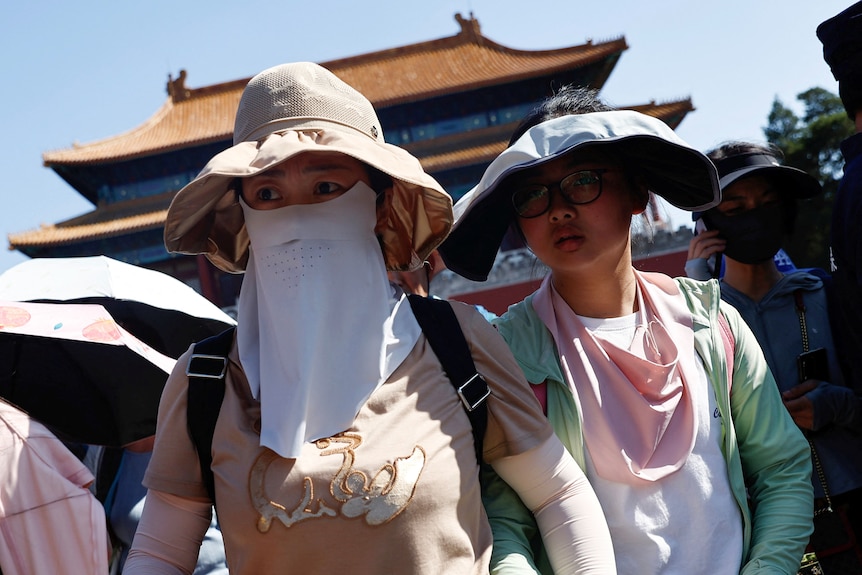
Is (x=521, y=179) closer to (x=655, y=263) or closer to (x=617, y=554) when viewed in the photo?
(x=617, y=554)

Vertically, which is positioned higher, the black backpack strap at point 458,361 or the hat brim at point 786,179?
the hat brim at point 786,179

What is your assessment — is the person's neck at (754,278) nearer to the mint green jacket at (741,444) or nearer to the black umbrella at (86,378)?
the mint green jacket at (741,444)

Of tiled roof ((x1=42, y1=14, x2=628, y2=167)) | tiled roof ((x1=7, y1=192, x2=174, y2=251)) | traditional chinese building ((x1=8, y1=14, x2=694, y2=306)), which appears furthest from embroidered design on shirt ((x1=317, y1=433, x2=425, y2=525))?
tiled roof ((x1=42, y1=14, x2=628, y2=167))

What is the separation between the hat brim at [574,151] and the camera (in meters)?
1.78

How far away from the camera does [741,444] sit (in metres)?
1.82

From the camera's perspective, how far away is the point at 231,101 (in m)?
22.8

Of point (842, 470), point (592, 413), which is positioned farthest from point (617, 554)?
point (842, 470)

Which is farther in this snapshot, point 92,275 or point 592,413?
point 92,275

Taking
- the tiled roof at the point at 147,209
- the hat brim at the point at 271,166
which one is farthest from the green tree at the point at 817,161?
the hat brim at the point at 271,166

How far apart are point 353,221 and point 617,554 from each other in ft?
2.83

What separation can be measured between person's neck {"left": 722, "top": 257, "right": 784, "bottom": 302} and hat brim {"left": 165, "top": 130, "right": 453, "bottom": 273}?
4.72ft

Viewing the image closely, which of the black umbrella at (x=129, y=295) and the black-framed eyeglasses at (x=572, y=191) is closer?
the black-framed eyeglasses at (x=572, y=191)

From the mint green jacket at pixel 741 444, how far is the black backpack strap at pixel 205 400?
0.55m

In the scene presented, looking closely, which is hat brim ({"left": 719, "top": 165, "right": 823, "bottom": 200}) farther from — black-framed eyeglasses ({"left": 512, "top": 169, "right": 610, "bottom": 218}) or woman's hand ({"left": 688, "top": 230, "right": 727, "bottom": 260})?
black-framed eyeglasses ({"left": 512, "top": 169, "right": 610, "bottom": 218})
